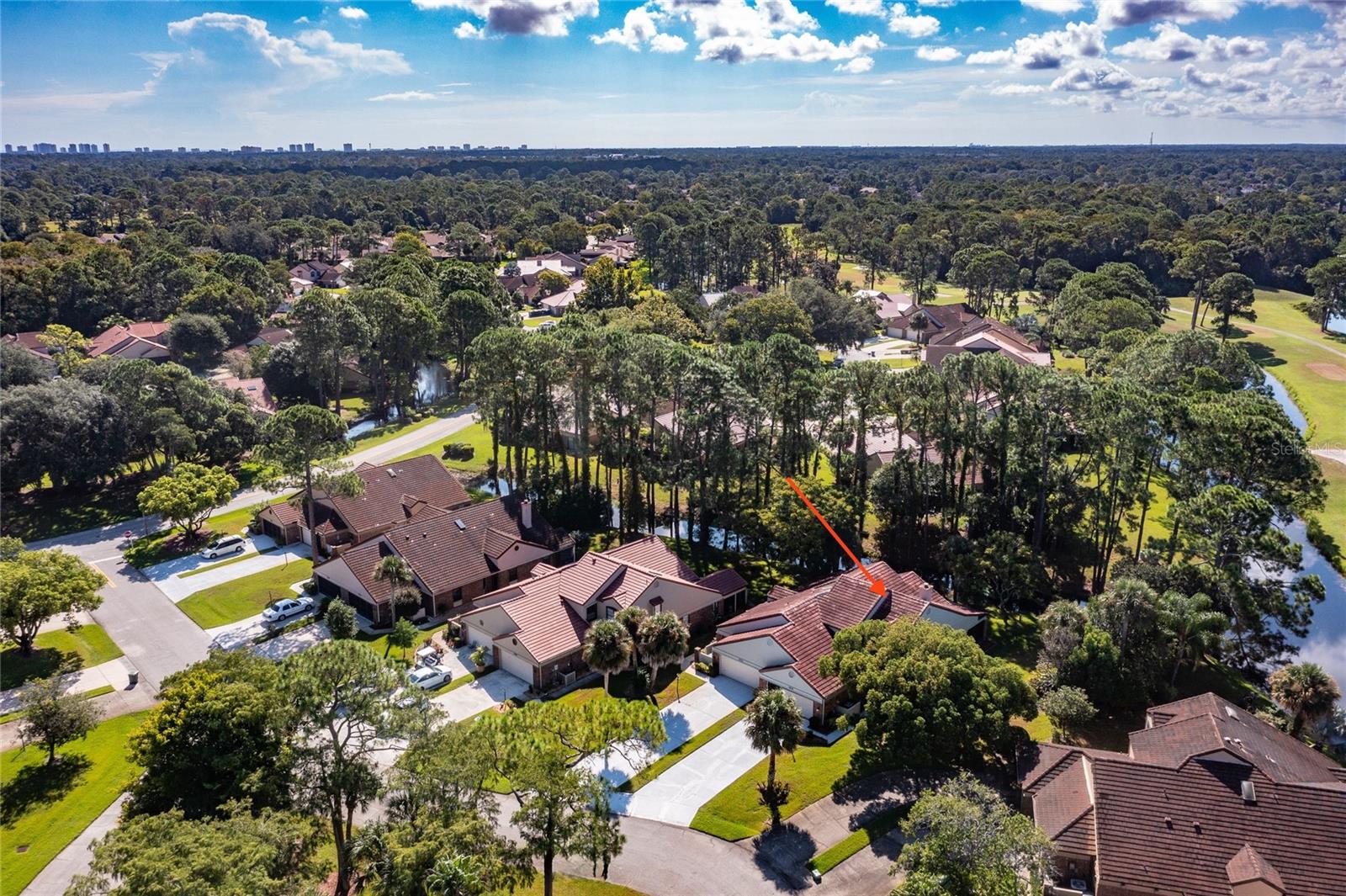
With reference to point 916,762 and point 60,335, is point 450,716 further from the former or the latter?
point 60,335

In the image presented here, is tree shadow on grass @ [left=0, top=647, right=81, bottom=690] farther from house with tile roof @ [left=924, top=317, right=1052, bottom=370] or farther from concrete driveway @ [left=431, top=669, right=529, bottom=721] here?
house with tile roof @ [left=924, top=317, right=1052, bottom=370]

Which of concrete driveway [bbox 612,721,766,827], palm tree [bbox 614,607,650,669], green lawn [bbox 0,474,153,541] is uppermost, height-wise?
palm tree [bbox 614,607,650,669]

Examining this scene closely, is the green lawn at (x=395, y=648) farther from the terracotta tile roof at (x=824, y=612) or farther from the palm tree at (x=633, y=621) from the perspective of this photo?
the terracotta tile roof at (x=824, y=612)

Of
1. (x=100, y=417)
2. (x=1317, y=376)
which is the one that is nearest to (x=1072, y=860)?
(x=100, y=417)

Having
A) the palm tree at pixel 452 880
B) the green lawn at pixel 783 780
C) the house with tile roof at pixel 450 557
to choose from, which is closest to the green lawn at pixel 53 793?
the house with tile roof at pixel 450 557

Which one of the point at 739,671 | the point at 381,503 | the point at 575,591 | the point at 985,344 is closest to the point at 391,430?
the point at 381,503

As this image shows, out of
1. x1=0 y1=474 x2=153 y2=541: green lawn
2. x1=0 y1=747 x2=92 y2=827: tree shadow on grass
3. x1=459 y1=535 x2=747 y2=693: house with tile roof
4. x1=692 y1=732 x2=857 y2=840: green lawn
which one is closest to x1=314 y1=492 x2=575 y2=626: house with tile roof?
x1=459 y1=535 x2=747 y2=693: house with tile roof
